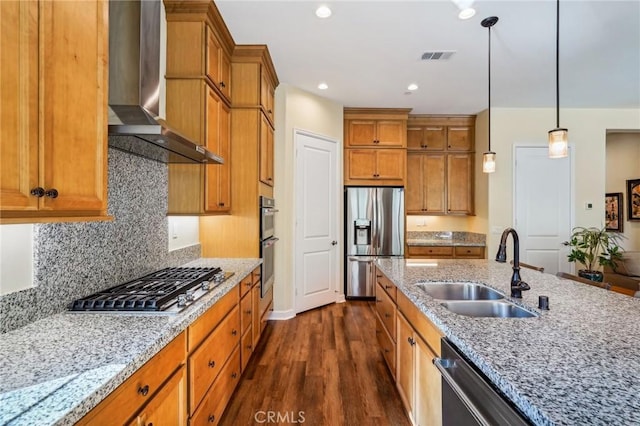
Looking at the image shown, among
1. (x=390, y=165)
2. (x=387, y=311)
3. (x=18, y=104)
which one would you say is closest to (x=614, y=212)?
(x=390, y=165)

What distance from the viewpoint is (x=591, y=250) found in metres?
4.25

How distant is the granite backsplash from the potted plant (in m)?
5.18

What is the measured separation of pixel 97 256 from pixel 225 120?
169 centimetres

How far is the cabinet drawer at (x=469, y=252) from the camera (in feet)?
15.3

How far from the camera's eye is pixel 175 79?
2322mm

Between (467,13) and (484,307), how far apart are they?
2224 mm

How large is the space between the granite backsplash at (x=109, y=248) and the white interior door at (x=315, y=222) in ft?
5.36

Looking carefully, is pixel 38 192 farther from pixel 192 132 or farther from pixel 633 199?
pixel 633 199

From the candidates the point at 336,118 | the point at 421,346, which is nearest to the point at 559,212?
the point at 336,118

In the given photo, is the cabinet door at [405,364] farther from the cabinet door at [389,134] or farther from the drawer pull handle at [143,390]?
the cabinet door at [389,134]

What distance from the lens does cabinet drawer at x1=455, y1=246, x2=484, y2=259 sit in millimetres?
4648

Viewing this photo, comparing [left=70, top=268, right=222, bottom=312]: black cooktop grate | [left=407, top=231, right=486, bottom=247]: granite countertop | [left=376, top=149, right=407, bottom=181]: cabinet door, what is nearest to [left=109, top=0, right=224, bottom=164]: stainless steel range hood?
[left=70, top=268, right=222, bottom=312]: black cooktop grate

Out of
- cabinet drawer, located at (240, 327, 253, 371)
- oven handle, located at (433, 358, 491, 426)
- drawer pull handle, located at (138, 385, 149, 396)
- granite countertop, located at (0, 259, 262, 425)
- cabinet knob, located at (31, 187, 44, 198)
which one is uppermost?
cabinet knob, located at (31, 187, 44, 198)

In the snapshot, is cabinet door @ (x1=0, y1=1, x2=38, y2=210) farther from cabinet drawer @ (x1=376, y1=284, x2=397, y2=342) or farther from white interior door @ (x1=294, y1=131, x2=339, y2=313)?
white interior door @ (x1=294, y1=131, x2=339, y2=313)
